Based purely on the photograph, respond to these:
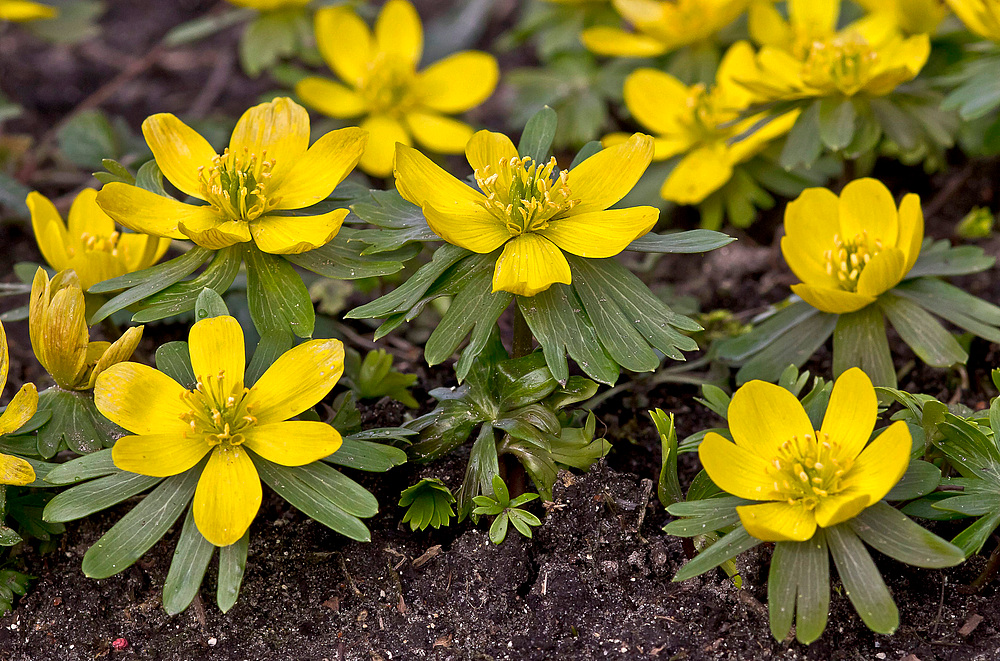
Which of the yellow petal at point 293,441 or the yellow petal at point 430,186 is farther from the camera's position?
the yellow petal at point 430,186

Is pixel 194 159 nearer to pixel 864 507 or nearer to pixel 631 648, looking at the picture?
pixel 631 648

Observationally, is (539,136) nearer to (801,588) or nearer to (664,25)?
(801,588)

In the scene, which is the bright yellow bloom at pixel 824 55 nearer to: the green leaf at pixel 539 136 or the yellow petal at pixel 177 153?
the green leaf at pixel 539 136

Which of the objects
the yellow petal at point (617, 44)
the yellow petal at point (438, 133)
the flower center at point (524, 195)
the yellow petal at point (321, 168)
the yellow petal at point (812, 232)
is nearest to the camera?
the flower center at point (524, 195)

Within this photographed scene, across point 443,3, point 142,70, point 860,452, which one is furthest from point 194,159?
point 443,3

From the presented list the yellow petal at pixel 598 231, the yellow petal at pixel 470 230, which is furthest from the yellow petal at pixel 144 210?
the yellow petal at pixel 598 231

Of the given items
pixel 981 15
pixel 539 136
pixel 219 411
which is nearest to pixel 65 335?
pixel 219 411

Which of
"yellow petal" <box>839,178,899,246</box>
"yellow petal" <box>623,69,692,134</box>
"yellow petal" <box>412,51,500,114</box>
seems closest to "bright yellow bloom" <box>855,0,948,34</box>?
"yellow petal" <box>623,69,692,134</box>
